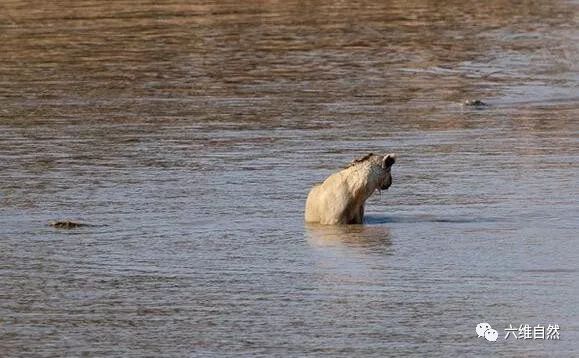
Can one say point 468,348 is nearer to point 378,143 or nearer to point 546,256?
point 546,256

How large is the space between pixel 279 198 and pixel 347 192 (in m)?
1.03

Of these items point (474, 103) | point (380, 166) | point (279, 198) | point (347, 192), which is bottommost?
point (474, 103)

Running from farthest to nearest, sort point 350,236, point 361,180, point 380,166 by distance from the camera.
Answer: point 380,166 < point 361,180 < point 350,236

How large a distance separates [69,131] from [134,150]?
1.32 meters

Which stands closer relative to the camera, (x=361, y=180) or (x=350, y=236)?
(x=350, y=236)

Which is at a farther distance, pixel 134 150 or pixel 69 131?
pixel 69 131

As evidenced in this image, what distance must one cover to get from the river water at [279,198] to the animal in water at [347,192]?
16 centimetres

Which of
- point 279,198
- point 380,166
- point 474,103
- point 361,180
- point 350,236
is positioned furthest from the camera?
point 474,103

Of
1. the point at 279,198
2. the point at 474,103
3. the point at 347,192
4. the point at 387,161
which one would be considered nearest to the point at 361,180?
the point at 347,192

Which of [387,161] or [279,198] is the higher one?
[387,161]

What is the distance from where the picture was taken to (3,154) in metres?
14.4

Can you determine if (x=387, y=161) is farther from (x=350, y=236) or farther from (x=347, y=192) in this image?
(x=350, y=236)

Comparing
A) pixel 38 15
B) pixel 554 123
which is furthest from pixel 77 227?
pixel 38 15

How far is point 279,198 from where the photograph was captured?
12.3 m
